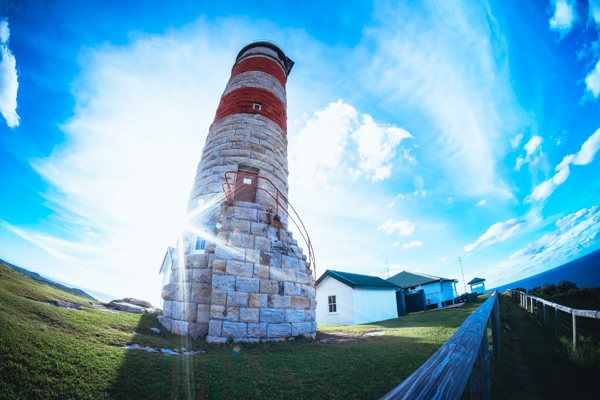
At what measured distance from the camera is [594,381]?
350 centimetres

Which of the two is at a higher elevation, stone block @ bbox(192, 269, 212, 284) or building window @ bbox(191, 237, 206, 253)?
building window @ bbox(191, 237, 206, 253)

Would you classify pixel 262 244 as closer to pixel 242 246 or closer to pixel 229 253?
pixel 242 246

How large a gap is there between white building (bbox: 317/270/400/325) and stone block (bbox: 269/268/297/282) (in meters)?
10.4

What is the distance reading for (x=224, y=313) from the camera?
5484mm

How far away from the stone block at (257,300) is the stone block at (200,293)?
42.2 inches

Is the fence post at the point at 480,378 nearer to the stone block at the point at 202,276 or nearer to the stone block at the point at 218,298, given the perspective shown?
the stone block at the point at 218,298

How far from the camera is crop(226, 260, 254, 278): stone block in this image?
5.86m

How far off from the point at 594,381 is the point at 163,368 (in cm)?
646

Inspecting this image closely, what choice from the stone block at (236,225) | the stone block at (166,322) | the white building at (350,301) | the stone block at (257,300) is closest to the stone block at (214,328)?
the stone block at (257,300)

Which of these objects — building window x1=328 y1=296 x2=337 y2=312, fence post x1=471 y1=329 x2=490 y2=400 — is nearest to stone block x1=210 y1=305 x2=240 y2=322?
Answer: fence post x1=471 y1=329 x2=490 y2=400

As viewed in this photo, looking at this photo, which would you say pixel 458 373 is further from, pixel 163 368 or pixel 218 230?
pixel 218 230

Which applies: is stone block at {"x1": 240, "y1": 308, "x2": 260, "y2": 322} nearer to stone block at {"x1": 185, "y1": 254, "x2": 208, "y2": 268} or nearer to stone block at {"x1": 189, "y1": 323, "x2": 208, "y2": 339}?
stone block at {"x1": 189, "y1": 323, "x2": 208, "y2": 339}

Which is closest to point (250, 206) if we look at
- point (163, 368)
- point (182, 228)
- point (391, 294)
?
point (182, 228)

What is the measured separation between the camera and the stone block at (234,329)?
5.36 m
